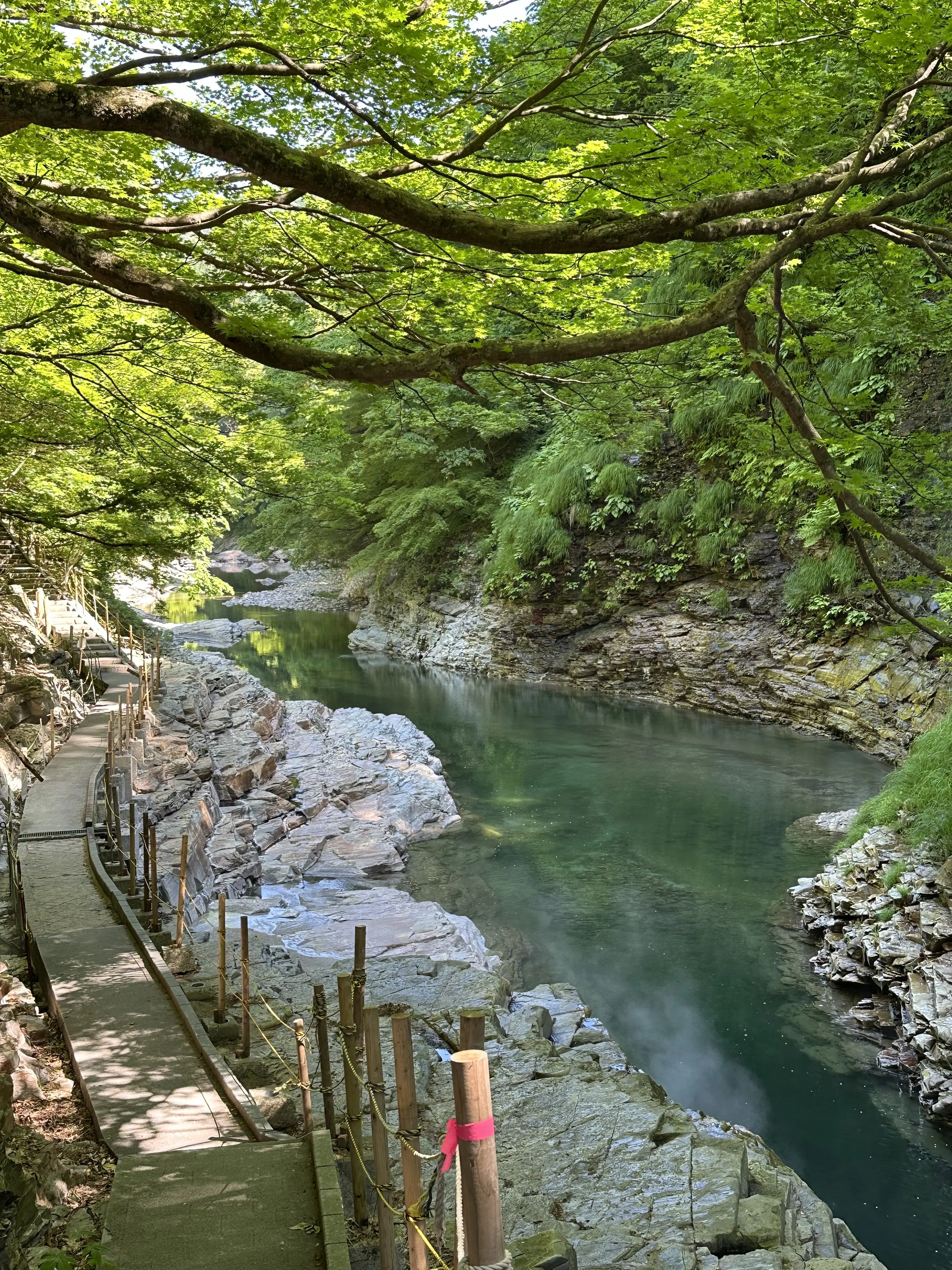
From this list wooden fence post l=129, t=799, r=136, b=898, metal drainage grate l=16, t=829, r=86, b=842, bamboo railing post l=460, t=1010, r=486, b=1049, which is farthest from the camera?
metal drainage grate l=16, t=829, r=86, b=842

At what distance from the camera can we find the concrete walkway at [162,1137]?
10.9ft

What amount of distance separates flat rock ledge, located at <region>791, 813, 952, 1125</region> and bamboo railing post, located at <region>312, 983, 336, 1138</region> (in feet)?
15.6

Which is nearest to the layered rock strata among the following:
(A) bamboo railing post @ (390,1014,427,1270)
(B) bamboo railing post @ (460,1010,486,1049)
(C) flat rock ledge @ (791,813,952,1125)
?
(A) bamboo railing post @ (390,1014,427,1270)

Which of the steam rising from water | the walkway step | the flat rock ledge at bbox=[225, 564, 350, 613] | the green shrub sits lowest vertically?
the steam rising from water

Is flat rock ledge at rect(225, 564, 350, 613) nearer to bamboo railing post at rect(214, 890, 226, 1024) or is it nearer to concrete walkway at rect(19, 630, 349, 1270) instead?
concrete walkway at rect(19, 630, 349, 1270)

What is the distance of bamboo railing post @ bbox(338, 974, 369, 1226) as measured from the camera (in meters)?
3.78

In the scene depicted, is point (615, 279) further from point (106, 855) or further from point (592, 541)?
point (592, 541)

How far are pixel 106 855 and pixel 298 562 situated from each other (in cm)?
2547

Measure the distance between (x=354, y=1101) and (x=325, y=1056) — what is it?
0.72 metres

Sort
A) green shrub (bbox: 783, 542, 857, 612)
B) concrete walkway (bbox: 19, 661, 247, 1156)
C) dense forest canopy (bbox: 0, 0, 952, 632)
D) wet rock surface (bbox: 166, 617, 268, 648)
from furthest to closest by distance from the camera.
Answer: wet rock surface (bbox: 166, 617, 268, 648) < green shrub (bbox: 783, 542, 857, 612) < concrete walkway (bbox: 19, 661, 247, 1156) < dense forest canopy (bbox: 0, 0, 952, 632)

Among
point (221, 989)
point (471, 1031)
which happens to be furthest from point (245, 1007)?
point (471, 1031)

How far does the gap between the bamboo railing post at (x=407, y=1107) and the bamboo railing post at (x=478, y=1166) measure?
564mm

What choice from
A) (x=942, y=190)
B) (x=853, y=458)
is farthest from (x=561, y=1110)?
(x=942, y=190)

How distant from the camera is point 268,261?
6.41 metres
